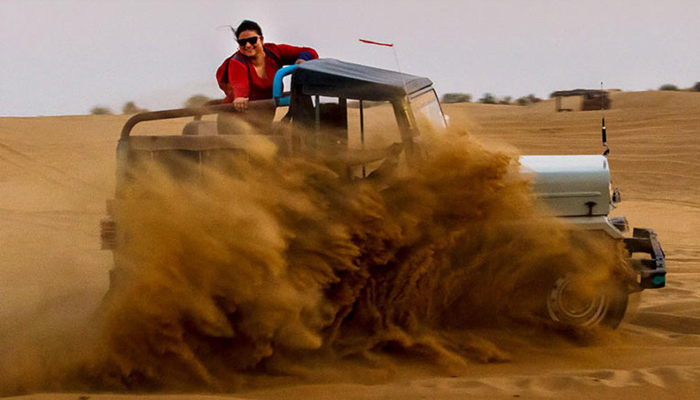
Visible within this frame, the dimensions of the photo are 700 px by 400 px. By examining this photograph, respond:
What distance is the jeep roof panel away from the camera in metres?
5.25

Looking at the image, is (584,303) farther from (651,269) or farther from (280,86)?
(280,86)

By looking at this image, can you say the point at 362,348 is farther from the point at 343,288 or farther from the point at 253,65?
the point at 253,65

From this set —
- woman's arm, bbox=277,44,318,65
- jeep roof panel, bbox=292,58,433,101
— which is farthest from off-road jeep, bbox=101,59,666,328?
woman's arm, bbox=277,44,318,65

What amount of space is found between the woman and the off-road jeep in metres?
0.68

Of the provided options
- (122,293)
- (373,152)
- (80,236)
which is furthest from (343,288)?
(80,236)

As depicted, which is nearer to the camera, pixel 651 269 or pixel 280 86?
pixel 280 86

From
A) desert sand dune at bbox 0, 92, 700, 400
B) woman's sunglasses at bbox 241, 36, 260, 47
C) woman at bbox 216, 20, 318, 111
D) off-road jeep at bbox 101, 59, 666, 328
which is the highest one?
woman's sunglasses at bbox 241, 36, 260, 47

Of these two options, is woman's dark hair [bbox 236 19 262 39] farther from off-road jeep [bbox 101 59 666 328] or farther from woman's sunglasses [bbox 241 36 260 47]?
off-road jeep [bbox 101 59 666 328]

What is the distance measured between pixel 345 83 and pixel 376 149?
47cm

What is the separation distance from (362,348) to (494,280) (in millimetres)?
1076

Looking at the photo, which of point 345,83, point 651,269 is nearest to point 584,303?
point 651,269

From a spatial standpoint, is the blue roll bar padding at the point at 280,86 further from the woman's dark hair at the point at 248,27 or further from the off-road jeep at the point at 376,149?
the woman's dark hair at the point at 248,27

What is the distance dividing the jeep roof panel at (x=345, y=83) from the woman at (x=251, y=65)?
29.7 inches

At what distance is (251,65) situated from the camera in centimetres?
626
